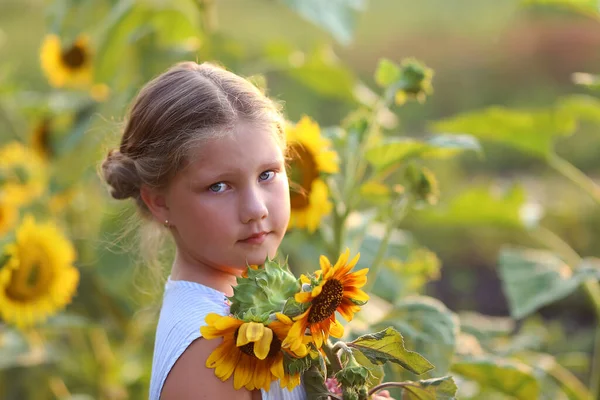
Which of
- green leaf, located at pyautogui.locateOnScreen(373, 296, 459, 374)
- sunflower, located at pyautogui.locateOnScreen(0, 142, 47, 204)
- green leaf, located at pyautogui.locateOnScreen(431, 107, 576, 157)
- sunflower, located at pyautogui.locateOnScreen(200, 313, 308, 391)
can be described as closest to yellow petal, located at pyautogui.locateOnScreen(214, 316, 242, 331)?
sunflower, located at pyautogui.locateOnScreen(200, 313, 308, 391)

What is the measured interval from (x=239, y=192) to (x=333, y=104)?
260cm

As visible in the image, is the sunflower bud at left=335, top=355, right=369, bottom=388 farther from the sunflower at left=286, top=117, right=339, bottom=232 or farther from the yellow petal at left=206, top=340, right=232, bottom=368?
the sunflower at left=286, top=117, right=339, bottom=232

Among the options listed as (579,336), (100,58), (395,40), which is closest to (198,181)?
(100,58)

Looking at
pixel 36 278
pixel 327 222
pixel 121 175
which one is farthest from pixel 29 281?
pixel 121 175

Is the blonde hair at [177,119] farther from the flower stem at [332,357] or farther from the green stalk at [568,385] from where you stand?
the green stalk at [568,385]

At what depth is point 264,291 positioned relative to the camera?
2.13 feet

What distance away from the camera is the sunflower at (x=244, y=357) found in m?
0.64

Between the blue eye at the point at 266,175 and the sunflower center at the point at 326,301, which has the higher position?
the blue eye at the point at 266,175

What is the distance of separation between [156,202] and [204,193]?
0.26 ft

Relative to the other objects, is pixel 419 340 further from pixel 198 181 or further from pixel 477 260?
pixel 477 260

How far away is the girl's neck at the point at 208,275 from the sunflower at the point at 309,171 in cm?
24

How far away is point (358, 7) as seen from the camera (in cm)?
134

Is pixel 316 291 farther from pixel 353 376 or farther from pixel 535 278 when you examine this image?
pixel 535 278

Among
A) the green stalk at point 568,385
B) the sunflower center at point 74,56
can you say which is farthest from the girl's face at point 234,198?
the sunflower center at point 74,56
